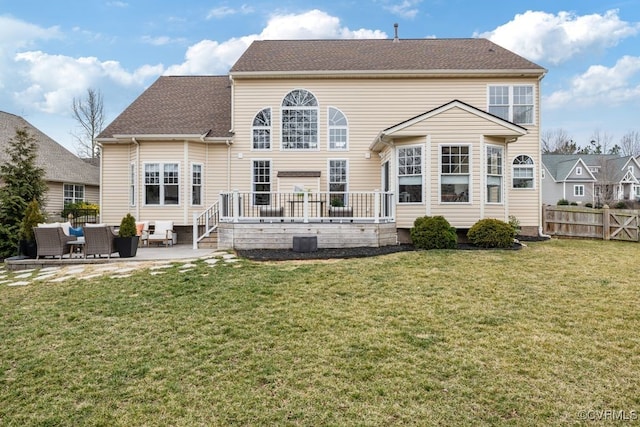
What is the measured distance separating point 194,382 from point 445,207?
9180 millimetres

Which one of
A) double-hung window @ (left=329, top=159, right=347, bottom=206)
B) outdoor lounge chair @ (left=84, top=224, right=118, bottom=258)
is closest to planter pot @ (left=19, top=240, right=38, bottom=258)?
outdoor lounge chair @ (left=84, top=224, right=118, bottom=258)

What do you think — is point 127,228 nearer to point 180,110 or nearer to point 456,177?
point 180,110

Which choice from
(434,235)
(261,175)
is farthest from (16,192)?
(434,235)

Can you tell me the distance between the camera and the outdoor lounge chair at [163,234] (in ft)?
40.7

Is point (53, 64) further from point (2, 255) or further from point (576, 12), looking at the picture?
point (576, 12)

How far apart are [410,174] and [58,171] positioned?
1958 cm

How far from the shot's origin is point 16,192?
467 inches

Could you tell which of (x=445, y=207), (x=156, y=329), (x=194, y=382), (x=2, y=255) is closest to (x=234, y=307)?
(x=156, y=329)

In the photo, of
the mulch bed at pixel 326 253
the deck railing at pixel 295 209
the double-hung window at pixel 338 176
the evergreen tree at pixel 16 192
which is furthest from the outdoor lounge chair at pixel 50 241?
the double-hung window at pixel 338 176

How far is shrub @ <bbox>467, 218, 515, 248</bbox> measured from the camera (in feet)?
33.0

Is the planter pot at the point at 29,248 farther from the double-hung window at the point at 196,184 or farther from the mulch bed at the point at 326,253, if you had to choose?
the mulch bed at the point at 326,253

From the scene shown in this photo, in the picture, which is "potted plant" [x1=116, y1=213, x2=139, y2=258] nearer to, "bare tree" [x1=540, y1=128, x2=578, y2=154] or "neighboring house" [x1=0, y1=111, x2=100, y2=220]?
"neighboring house" [x1=0, y1=111, x2=100, y2=220]

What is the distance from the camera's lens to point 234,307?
5.55 metres

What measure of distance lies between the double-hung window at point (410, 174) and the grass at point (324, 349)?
428 cm
